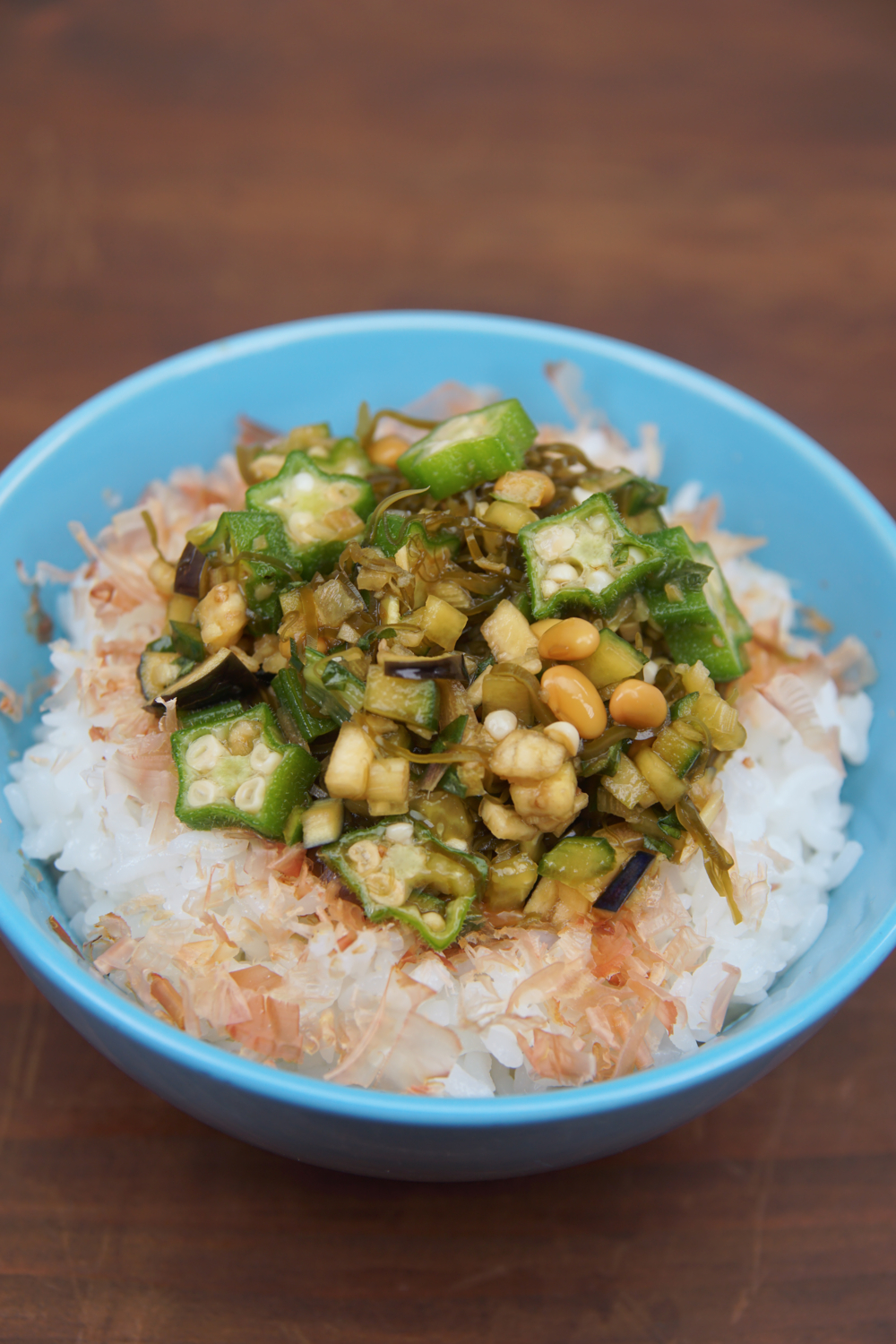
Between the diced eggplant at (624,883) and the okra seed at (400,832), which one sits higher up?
the okra seed at (400,832)

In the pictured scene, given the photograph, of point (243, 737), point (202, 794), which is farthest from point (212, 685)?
point (202, 794)

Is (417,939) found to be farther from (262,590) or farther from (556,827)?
(262,590)

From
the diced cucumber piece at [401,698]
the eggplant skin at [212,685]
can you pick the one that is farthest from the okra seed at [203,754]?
the diced cucumber piece at [401,698]

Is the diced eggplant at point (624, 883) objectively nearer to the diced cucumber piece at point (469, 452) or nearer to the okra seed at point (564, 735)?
the okra seed at point (564, 735)

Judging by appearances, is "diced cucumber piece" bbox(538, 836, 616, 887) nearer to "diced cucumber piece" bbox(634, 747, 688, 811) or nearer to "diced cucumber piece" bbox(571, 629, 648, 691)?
"diced cucumber piece" bbox(634, 747, 688, 811)

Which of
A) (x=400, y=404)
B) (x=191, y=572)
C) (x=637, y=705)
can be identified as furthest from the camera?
(x=400, y=404)

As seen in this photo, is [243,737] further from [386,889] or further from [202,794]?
[386,889]
